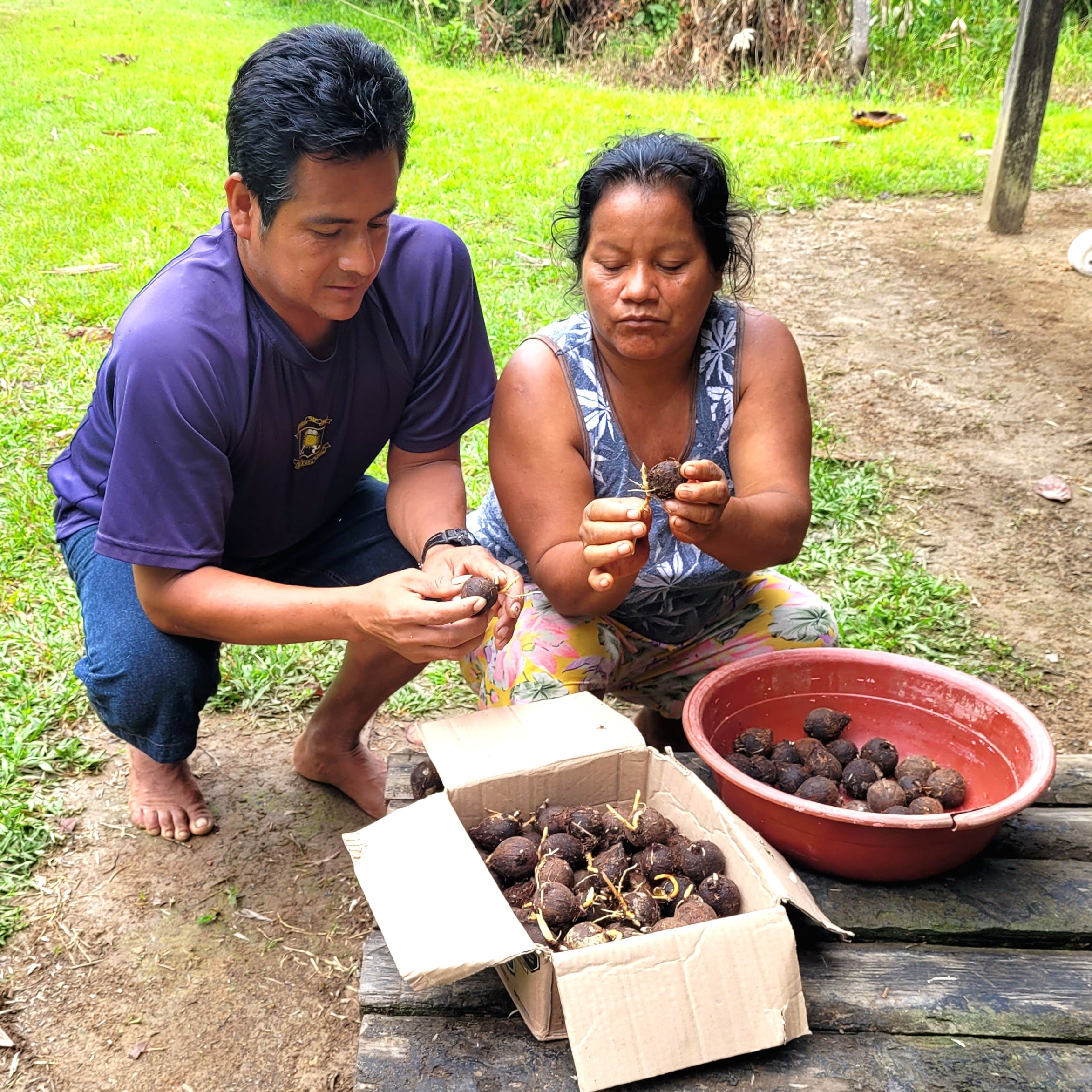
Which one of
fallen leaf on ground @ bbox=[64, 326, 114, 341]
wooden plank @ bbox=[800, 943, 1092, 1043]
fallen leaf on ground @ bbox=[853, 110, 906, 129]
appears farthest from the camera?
fallen leaf on ground @ bbox=[853, 110, 906, 129]

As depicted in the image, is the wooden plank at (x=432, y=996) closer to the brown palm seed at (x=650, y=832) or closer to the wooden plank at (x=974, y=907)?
the brown palm seed at (x=650, y=832)

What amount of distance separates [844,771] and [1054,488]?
8.71ft

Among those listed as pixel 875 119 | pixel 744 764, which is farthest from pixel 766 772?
pixel 875 119

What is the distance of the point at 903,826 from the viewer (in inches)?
72.1

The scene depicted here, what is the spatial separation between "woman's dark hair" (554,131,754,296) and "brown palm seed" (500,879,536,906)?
4.55 ft

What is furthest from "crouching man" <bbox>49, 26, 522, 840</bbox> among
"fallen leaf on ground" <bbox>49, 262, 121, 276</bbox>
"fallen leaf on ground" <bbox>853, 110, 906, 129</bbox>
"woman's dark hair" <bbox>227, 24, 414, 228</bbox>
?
"fallen leaf on ground" <bbox>853, 110, 906, 129</bbox>

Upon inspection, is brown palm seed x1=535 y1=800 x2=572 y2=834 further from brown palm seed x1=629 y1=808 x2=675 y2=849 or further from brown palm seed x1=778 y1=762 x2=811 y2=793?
brown palm seed x1=778 y1=762 x2=811 y2=793

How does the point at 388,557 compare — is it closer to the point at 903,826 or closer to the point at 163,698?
the point at 163,698

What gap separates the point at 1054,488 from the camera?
4359 mm

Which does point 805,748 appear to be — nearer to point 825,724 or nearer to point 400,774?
point 825,724

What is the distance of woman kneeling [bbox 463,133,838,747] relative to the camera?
7.65 ft

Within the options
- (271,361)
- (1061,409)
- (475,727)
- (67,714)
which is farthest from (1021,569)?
(67,714)

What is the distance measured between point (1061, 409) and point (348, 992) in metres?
4.05

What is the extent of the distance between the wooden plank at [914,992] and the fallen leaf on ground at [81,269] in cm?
558
